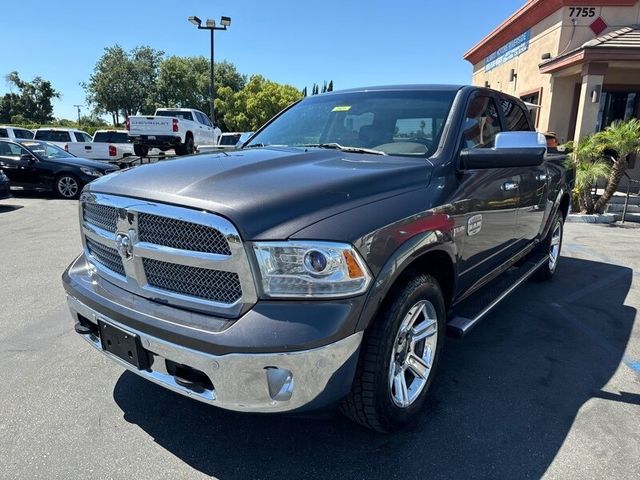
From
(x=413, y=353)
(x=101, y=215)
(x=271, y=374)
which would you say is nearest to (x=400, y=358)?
(x=413, y=353)

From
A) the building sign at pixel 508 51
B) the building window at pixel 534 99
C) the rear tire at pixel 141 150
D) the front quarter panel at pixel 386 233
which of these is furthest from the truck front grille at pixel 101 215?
the rear tire at pixel 141 150

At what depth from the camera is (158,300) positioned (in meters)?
2.25

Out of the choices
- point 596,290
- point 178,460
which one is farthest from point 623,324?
point 178,460

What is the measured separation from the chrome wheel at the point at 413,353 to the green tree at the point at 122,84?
59.6m

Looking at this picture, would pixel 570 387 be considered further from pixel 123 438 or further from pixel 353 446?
pixel 123 438

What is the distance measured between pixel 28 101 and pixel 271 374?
82.2m

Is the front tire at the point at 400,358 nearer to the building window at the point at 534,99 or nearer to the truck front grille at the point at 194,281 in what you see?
the truck front grille at the point at 194,281

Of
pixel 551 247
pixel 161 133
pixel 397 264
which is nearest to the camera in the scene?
pixel 397 264

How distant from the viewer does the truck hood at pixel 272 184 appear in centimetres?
201

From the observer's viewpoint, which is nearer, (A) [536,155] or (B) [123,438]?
(B) [123,438]

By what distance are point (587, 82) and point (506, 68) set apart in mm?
6460

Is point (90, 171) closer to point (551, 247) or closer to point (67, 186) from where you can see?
point (67, 186)

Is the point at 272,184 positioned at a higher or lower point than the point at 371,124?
lower

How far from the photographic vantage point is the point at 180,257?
2.11m
